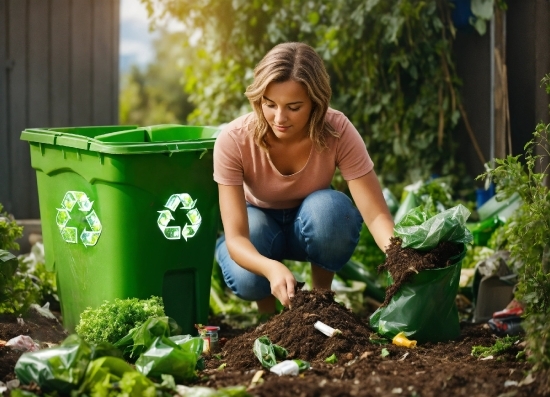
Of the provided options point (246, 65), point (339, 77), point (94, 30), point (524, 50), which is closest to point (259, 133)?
point (524, 50)

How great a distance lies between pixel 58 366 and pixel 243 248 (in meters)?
1.00

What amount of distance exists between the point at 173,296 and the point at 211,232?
1.05 ft

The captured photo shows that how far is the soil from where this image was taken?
2559mm

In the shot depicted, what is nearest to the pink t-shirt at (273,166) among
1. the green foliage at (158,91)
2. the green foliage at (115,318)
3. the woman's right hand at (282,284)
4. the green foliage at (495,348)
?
the woman's right hand at (282,284)

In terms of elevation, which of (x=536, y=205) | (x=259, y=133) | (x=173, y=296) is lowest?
(x=173, y=296)

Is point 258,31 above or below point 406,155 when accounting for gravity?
above

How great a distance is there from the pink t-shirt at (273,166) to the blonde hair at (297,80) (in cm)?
6

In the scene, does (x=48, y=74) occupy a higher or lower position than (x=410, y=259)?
higher

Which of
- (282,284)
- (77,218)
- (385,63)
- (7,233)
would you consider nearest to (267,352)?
(282,284)

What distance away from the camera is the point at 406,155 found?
603cm

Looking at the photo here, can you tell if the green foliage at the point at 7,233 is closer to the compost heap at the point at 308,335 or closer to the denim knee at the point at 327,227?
the compost heap at the point at 308,335

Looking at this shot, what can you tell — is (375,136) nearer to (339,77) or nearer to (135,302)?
(339,77)

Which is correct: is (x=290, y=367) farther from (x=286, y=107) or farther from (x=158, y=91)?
(x=158, y=91)

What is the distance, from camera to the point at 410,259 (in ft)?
10.9
